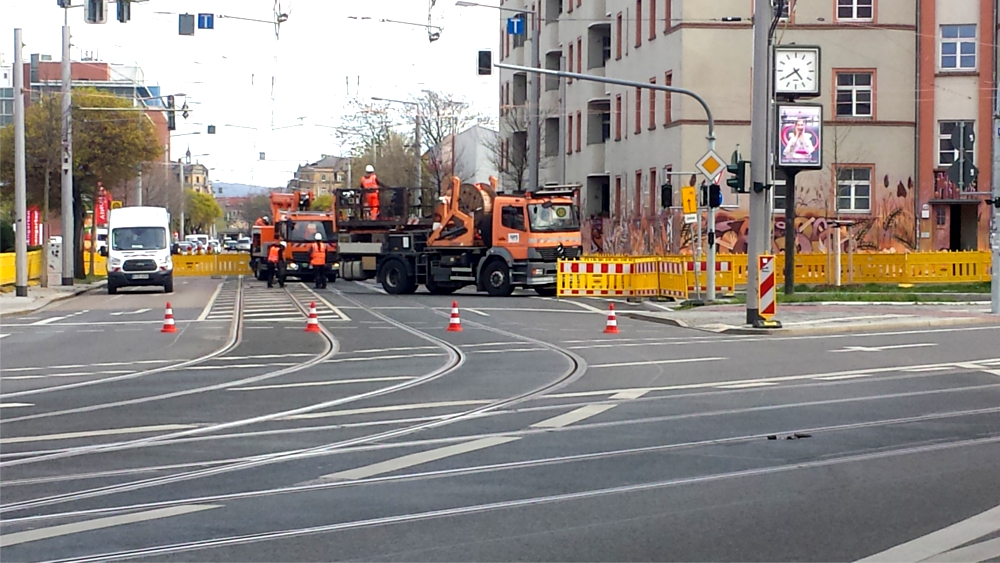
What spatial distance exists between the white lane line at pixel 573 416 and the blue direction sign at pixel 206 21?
1938cm

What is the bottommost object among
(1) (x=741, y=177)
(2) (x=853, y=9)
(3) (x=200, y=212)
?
(1) (x=741, y=177)

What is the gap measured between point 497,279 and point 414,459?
28046mm

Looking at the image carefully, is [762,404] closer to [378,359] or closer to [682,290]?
[378,359]

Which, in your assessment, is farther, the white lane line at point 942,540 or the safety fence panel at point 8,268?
the safety fence panel at point 8,268

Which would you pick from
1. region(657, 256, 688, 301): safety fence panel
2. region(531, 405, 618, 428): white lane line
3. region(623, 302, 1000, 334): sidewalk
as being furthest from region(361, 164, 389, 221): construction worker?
region(531, 405, 618, 428): white lane line

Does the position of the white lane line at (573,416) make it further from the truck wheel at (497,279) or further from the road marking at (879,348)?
the truck wheel at (497,279)

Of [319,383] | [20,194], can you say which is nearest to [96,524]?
[319,383]

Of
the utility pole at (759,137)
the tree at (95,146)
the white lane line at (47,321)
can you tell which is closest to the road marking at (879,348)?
the utility pole at (759,137)

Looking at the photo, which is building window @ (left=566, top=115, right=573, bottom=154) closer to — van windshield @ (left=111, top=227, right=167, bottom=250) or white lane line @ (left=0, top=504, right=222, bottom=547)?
van windshield @ (left=111, top=227, right=167, bottom=250)

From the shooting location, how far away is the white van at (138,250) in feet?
142

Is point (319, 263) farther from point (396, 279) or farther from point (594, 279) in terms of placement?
point (594, 279)

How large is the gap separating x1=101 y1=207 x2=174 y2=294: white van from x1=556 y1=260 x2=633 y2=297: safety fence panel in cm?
1414

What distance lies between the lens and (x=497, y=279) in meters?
37.8

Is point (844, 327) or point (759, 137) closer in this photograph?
point (759, 137)
